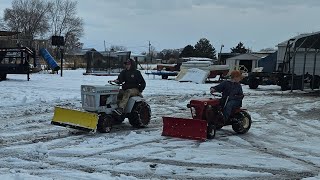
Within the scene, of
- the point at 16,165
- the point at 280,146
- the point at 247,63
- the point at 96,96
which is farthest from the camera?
the point at 247,63

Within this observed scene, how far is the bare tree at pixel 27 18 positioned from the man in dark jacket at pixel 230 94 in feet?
258

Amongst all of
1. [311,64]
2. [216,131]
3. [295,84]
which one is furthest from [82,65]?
[216,131]

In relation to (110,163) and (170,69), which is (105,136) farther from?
(170,69)

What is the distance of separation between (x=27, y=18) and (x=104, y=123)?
82.5 meters

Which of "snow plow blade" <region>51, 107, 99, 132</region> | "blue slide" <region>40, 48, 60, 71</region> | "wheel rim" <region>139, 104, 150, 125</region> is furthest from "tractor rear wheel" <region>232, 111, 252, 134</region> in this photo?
"blue slide" <region>40, 48, 60, 71</region>

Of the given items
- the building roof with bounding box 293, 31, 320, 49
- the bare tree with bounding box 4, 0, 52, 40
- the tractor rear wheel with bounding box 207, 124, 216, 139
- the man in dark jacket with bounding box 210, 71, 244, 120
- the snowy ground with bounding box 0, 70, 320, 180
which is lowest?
the snowy ground with bounding box 0, 70, 320, 180

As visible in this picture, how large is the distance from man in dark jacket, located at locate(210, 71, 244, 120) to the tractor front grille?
2.59 m

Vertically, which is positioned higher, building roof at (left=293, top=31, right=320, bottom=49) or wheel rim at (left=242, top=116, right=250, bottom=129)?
building roof at (left=293, top=31, right=320, bottom=49)

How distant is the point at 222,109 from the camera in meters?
10.3

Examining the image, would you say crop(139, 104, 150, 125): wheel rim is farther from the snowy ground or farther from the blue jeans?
the blue jeans

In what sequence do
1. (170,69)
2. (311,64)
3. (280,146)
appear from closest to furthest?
1. (280,146)
2. (311,64)
3. (170,69)

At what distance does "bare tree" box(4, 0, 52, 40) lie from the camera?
86438 mm

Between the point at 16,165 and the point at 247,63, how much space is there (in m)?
56.0

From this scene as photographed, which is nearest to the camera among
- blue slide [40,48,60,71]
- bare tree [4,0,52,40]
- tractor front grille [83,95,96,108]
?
tractor front grille [83,95,96,108]
